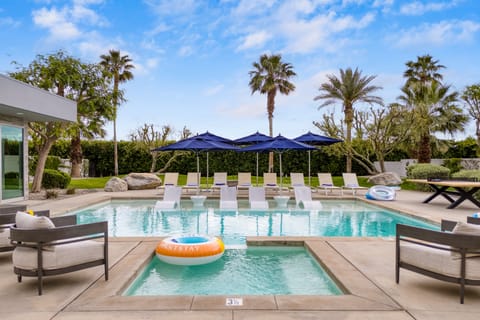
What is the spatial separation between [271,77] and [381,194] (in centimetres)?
1316

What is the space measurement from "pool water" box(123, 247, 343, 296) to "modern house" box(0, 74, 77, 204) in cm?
712

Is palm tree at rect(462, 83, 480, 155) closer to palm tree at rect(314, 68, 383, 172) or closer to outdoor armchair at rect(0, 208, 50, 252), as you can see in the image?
palm tree at rect(314, 68, 383, 172)

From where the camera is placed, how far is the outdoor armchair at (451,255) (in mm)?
3184

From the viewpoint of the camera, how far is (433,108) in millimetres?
20953

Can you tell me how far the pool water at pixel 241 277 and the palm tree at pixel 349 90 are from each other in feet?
54.8

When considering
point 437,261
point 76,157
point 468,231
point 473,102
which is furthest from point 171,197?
point 473,102

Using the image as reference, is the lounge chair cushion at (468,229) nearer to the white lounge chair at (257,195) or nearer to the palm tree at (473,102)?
the white lounge chair at (257,195)

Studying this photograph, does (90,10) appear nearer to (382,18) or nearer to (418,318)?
(382,18)

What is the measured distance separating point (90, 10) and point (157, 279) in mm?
11911

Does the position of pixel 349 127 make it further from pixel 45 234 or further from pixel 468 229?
pixel 45 234

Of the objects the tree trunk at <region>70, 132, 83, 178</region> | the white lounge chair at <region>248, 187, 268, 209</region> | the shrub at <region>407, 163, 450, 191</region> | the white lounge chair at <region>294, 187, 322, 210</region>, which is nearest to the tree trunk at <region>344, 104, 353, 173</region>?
the shrub at <region>407, 163, 450, 191</region>

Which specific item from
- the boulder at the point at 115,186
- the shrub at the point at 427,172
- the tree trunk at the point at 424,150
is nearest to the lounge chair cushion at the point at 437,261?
the shrub at the point at 427,172

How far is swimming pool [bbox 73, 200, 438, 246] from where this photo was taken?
745 centimetres

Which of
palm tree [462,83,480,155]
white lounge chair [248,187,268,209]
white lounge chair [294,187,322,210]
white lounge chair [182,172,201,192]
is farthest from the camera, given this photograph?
palm tree [462,83,480,155]
